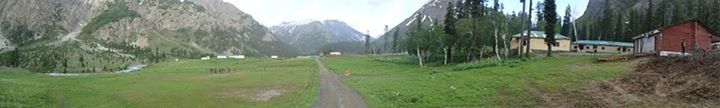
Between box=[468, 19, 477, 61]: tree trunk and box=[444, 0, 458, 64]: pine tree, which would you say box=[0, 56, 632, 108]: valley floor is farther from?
box=[444, 0, 458, 64]: pine tree

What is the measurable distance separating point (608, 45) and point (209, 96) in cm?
8107

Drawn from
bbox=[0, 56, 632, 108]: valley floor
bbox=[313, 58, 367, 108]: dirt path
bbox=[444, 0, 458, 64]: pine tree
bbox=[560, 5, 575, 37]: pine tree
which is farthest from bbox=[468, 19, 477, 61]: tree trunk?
bbox=[560, 5, 575, 37]: pine tree

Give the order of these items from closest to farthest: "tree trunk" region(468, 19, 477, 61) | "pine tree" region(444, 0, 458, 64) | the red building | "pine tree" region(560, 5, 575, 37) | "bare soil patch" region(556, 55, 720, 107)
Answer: "bare soil patch" region(556, 55, 720, 107)
the red building
"tree trunk" region(468, 19, 477, 61)
"pine tree" region(444, 0, 458, 64)
"pine tree" region(560, 5, 575, 37)

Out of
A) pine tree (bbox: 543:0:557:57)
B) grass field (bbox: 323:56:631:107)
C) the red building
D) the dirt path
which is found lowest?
the dirt path

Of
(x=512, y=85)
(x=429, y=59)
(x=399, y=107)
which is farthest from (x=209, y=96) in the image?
(x=429, y=59)

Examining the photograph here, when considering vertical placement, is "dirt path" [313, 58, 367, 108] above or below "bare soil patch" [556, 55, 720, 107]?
below

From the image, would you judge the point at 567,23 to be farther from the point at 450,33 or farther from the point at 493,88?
the point at 493,88

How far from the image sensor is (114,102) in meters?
45.0

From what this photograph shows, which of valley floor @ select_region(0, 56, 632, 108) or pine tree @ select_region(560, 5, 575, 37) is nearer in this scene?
valley floor @ select_region(0, 56, 632, 108)

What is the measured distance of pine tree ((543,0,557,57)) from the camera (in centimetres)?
9100

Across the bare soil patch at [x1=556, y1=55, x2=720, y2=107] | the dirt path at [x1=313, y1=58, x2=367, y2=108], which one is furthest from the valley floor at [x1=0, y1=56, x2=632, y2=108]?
the bare soil patch at [x1=556, y1=55, x2=720, y2=107]

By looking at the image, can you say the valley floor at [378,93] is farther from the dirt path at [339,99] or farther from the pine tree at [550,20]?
the pine tree at [550,20]

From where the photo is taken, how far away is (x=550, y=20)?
304ft

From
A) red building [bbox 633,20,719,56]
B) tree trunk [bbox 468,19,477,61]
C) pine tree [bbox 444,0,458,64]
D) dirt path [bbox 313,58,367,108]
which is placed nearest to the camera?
dirt path [bbox 313,58,367,108]
